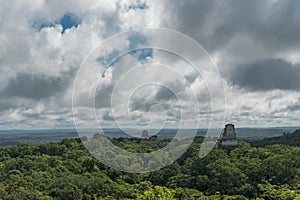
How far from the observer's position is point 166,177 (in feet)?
132

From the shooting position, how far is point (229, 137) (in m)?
52.9

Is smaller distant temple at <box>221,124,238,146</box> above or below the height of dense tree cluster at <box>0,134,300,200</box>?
above

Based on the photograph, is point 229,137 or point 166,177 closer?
point 166,177

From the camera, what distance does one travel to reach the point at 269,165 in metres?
33.8

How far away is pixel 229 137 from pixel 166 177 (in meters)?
17.1

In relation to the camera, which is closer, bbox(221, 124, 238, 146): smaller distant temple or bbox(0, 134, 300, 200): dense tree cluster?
bbox(0, 134, 300, 200): dense tree cluster

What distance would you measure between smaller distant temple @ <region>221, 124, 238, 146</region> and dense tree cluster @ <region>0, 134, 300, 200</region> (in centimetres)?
382

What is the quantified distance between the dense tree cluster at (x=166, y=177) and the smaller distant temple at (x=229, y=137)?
3.82 metres

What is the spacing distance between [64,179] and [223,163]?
17491 millimetres

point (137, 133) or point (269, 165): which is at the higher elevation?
point (137, 133)

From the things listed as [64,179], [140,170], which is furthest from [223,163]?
[64,179]

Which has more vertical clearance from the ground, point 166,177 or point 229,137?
point 229,137

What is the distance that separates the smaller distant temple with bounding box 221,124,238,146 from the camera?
5188 cm

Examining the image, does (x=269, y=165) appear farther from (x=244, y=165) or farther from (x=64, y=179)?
(x=64, y=179)
